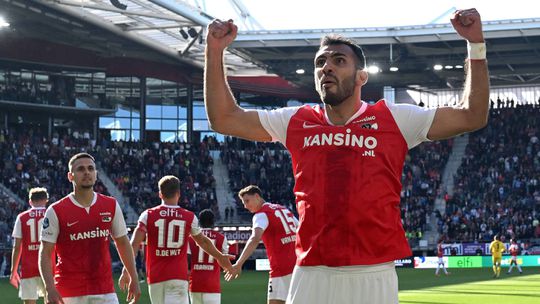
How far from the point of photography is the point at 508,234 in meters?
42.5

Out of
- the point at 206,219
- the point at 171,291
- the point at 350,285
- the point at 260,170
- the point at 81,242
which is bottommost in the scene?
the point at 171,291

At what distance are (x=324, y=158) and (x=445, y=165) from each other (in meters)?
47.4

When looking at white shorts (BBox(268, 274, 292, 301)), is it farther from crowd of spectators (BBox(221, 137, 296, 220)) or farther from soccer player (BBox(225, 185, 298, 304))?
crowd of spectators (BBox(221, 137, 296, 220))

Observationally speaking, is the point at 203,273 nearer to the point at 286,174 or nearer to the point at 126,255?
the point at 126,255

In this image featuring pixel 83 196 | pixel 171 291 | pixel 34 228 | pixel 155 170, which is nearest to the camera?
pixel 83 196

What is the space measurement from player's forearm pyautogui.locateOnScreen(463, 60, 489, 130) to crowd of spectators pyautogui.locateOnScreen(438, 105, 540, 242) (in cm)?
3882

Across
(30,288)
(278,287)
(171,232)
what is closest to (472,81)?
(171,232)

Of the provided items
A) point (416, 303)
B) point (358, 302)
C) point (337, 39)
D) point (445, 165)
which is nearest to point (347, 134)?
point (337, 39)

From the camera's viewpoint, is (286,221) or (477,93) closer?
(477,93)

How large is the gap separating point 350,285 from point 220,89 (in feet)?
4.14

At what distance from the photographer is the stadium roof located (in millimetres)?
40625

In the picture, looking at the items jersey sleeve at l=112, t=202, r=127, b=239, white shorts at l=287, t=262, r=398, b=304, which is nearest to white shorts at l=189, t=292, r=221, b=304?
jersey sleeve at l=112, t=202, r=127, b=239

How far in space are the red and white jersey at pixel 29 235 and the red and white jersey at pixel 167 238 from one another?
341 cm

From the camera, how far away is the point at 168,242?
1200cm
